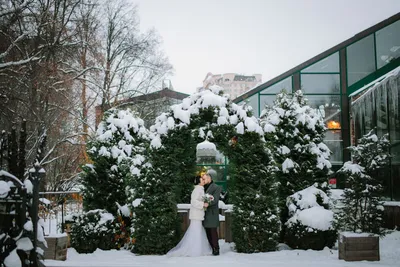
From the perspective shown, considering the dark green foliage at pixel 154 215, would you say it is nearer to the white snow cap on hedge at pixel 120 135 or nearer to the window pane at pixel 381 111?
the white snow cap on hedge at pixel 120 135

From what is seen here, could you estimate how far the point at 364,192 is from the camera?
8812 mm

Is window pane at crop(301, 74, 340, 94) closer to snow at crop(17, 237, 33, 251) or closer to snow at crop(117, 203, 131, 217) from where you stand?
snow at crop(117, 203, 131, 217)

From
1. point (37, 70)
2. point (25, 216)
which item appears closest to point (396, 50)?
point (37, 70)

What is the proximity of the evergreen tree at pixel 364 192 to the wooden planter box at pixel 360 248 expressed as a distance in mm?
601

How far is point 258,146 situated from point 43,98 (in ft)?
41.9

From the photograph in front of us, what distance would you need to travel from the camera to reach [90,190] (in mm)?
10562

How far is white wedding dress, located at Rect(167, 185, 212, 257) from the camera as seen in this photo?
361 inches

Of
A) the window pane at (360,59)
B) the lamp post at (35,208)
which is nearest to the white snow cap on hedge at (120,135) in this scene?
the lamp post at (35,208)

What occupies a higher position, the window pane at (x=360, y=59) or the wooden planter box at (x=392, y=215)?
the window pane at (x=360, y=59)

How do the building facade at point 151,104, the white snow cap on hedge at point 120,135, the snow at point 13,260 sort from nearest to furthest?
the snow at point 13,260, the white snow cap on hedge at point 120,135, the building facade at point 151,104

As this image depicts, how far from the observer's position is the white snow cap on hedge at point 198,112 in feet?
31.2

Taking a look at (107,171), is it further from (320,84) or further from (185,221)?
(320,84)

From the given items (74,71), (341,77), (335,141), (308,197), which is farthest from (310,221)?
(74,71)

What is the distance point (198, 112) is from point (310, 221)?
348 cm
